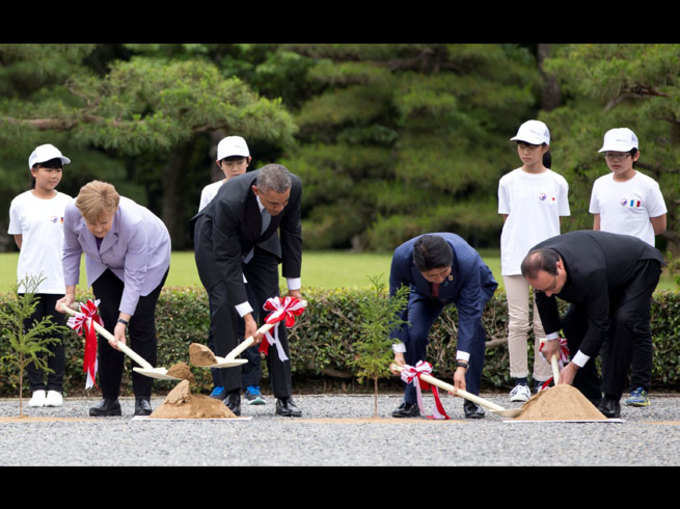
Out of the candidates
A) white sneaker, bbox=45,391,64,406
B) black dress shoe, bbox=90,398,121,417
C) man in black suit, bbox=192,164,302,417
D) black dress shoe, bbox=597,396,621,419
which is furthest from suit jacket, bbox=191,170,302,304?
black dress shoe, bbox=597,396,621,419

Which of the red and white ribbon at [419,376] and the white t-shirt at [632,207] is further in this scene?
the white t-shirt at [632,207]

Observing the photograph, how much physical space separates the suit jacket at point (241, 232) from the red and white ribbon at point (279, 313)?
0.64 feet

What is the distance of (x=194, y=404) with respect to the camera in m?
5.61

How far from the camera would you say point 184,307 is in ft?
24.4

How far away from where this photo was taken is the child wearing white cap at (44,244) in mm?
6699

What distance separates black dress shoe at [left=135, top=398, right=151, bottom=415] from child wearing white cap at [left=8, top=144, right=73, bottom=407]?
1007mm

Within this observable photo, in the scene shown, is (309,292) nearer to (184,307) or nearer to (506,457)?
(184,307)

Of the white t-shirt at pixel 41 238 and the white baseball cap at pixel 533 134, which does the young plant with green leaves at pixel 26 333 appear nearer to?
the white t-shirt at pixel 41 238

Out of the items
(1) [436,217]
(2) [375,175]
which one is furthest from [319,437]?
(2) [375,175]

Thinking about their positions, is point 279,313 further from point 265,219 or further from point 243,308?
point 265,219

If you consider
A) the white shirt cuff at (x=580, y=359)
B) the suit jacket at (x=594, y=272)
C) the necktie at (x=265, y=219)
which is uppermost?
the necktie at (x=265, y=219)

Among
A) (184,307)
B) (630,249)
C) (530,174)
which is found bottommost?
(184,307)

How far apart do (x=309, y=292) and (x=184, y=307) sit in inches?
40.0

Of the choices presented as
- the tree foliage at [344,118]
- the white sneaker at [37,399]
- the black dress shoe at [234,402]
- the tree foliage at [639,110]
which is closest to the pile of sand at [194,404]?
the black dress shoe at [234,402]
